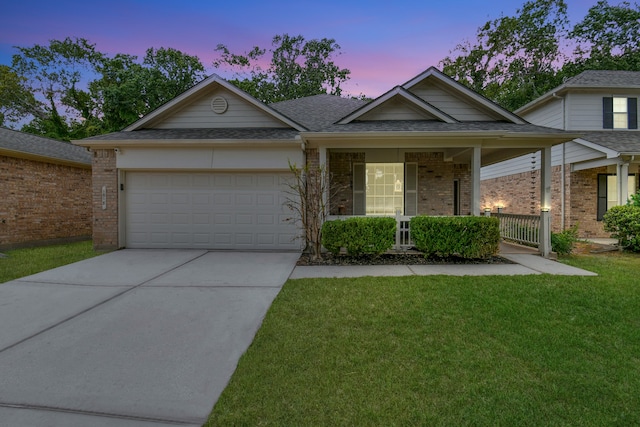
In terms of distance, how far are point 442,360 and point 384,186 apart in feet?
26.1

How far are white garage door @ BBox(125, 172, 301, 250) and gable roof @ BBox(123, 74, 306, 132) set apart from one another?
1.78 meters

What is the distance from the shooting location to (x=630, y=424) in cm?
216

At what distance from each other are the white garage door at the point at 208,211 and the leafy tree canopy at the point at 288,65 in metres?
19.1

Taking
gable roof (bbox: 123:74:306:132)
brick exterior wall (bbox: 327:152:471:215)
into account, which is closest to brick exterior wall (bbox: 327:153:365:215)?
brick exterior wall (bbox: 327:152:471:215)

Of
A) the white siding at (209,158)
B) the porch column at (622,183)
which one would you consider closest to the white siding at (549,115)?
the porch column at (622,183)

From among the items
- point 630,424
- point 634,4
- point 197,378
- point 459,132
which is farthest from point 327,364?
point 634,4

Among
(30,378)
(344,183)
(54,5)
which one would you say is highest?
(54,5)

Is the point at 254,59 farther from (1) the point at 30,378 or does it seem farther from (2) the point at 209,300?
(1) the point at 30,378

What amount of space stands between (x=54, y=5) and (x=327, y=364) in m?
22.0

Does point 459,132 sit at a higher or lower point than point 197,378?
higher

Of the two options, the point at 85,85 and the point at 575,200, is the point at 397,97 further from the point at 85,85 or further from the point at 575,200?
the point at 85,85

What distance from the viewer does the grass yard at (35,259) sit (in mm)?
6586

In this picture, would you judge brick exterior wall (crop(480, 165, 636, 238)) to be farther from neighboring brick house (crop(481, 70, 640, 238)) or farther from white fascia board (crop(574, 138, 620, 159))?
white fascia board (crop(574, 138, 620, 159))

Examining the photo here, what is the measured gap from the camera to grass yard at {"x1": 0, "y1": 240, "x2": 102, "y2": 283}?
659 centimetres
